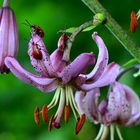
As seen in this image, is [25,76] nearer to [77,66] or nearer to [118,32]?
[77,66]

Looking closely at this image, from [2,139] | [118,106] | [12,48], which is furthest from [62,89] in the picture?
[2,139]

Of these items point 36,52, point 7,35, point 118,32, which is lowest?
point 118,32

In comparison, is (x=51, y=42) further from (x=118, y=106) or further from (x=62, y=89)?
(x=62, y=89)

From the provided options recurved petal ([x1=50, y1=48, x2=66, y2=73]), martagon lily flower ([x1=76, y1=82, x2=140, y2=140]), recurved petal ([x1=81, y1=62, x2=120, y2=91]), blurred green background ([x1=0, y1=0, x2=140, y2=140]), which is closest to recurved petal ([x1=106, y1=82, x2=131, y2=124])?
martagon lily flower ([x1=76, y1=82, x2=140, y2=140])

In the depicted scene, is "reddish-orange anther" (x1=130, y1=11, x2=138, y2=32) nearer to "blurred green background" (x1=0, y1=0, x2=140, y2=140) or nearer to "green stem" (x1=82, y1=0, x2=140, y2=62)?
"green stem" (x1=82, y1=0, x2=140, y2=62)

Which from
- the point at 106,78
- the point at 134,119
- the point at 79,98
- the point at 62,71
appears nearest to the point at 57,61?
the point at 62,71

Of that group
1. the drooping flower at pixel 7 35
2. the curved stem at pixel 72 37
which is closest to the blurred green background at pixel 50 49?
the drooping flower at pixel 7 35
